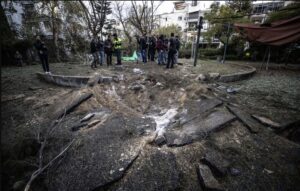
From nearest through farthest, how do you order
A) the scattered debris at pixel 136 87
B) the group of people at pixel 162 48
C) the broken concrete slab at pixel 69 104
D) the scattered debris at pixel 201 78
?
1. the broken concrete slab at pixel 69 104
2. the scattered debris at pixel 136 87
3. the scattered debris at pixel 201 78
4. the group of people at pixel 162 48

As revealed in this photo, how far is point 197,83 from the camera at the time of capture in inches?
274

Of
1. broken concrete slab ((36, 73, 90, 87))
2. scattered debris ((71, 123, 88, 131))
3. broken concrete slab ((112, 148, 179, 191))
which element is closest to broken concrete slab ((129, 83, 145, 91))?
broken concrete slab ((36, 73, 90, 87))

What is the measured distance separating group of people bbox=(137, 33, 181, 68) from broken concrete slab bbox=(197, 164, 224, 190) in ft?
21.5

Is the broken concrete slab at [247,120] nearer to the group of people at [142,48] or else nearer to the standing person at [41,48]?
the group of people at [142,48]

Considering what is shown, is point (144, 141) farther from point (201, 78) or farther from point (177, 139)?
point (201, 78)

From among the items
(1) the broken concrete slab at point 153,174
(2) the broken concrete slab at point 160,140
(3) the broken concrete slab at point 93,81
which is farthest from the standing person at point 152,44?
(1) the broken concrete slab at point 153,174

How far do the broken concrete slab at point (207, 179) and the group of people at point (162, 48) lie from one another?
6552 mm

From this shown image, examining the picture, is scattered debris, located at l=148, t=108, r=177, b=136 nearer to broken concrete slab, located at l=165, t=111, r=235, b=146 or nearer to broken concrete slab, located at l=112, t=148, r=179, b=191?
broken concrete slab, located at l=165, t=111, r=235, b=146

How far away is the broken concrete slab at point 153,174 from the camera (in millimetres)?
3254

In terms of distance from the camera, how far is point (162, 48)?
10.2 meters

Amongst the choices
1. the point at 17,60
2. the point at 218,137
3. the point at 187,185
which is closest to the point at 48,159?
the point at 187,185

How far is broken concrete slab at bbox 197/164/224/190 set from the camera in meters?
3.04

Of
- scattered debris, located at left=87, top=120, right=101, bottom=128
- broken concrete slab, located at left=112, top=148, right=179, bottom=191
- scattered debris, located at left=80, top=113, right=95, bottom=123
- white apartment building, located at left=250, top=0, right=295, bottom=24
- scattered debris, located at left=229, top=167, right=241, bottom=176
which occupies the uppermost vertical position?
white apartment building, located at left=250, top=0, right=295, bottom=24

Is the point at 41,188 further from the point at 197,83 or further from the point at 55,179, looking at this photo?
the point at 197,83
